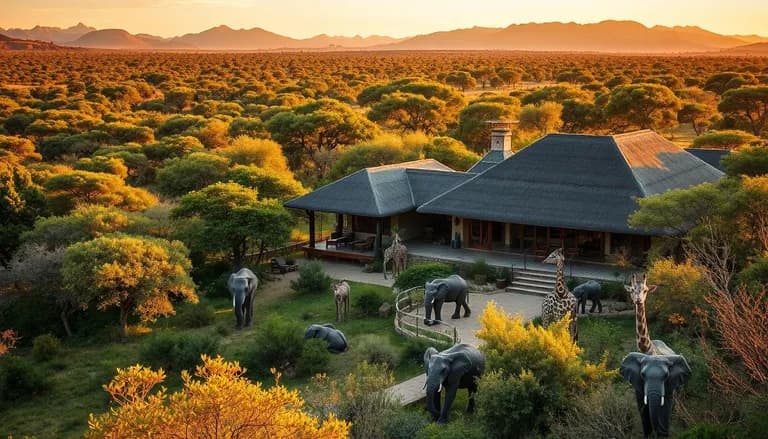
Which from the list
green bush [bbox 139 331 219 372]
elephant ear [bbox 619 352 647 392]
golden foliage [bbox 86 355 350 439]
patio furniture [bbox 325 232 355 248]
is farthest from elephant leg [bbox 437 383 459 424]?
patio furniture [bbox 325 232 355 248]

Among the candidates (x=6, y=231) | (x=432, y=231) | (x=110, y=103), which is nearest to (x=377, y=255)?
(x=432, y=231)

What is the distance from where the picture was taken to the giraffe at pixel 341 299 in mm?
26734

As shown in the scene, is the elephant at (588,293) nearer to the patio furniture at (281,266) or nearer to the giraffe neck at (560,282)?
the giraffe neck at (560,282)

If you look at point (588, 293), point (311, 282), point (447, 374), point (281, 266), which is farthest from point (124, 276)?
point (588, 293)

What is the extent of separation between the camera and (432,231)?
3588 cm

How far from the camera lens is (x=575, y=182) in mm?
31297

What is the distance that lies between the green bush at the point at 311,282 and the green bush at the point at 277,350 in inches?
288

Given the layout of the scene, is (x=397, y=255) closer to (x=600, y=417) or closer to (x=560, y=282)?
(x=560, y=282)

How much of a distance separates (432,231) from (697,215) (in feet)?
42.2

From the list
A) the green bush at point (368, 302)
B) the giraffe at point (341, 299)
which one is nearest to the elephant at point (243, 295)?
the giraffe at point (341, 299)

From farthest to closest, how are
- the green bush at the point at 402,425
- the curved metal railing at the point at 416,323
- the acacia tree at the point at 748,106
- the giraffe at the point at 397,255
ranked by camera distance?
the acacia tree at the point at 748,106
the giraffe at the point at 397,255
the curved metal railing at the point at 416,323
the green bush at the point at 402,425

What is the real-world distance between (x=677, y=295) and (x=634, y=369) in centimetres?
666

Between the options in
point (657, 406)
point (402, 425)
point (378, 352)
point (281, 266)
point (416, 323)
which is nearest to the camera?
point (657, 406)

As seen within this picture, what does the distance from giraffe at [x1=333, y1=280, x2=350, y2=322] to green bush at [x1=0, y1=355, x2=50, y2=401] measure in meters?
8.91
